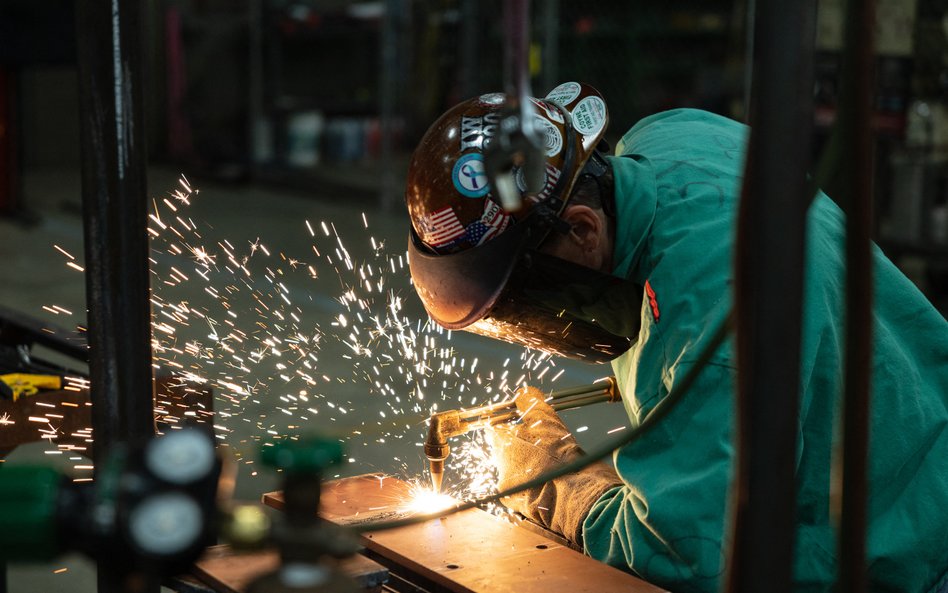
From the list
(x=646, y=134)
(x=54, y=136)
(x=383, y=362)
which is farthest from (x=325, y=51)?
(x=646, y=134)

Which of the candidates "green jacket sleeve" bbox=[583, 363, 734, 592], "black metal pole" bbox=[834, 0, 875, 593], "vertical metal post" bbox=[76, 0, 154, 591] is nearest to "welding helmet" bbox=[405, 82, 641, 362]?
"green jacket sleeve" bbox=[583, 363, 734, 592]

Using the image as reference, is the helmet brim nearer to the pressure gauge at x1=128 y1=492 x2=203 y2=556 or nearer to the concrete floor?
the concrete floor

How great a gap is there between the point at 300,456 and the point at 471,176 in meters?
0.96

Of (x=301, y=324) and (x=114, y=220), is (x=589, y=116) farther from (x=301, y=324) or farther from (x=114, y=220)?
(x=301, y=324)

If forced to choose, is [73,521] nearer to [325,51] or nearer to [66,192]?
[66,192]

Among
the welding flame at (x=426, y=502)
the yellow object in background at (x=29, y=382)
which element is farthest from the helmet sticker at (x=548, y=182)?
the yellow object in background at (x=29, y=382)

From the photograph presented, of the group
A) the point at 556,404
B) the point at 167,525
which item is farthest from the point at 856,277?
the point at 556,404

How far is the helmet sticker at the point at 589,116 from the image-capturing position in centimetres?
202

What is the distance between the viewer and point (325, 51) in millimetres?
12031

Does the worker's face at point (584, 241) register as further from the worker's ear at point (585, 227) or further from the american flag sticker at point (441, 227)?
the american flag sticker at point (441, 227)

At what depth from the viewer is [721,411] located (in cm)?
169

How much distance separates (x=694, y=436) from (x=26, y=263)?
591cm

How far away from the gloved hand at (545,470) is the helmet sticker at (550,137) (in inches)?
22.4

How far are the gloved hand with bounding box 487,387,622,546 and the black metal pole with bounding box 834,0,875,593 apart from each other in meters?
1.03
